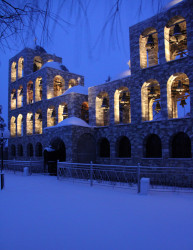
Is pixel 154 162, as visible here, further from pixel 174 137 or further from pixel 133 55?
pixel 133 55

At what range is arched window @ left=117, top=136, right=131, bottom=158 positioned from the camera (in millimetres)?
17411

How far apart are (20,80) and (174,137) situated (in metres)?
21.3

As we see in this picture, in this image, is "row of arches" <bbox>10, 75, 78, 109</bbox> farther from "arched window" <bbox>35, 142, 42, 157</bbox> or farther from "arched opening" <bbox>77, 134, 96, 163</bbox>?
"arched opening" <bbox>77, 134, 96, 163</bbox>

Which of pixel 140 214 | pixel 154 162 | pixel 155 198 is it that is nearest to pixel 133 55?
pixel 154 162

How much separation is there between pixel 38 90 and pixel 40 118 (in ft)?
10.9

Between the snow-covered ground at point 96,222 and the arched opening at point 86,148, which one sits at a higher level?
the arched opening at point 86,148

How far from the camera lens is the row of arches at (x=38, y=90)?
948 inches

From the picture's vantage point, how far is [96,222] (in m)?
5.60

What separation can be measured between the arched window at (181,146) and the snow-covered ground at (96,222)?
6109 mm

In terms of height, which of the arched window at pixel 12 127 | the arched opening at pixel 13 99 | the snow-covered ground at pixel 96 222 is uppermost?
the arched opening at pixel 13 99

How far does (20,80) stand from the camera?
28141mm

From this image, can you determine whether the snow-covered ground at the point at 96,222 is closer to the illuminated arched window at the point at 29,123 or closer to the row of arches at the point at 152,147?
the row of arches at the point at 152,147

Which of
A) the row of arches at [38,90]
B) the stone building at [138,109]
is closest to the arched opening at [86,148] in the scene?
the stone building at [138,109]

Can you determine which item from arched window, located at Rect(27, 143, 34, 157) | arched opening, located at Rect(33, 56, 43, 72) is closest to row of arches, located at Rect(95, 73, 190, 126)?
arched window, located at Rect(27, 143, 34, 157)
